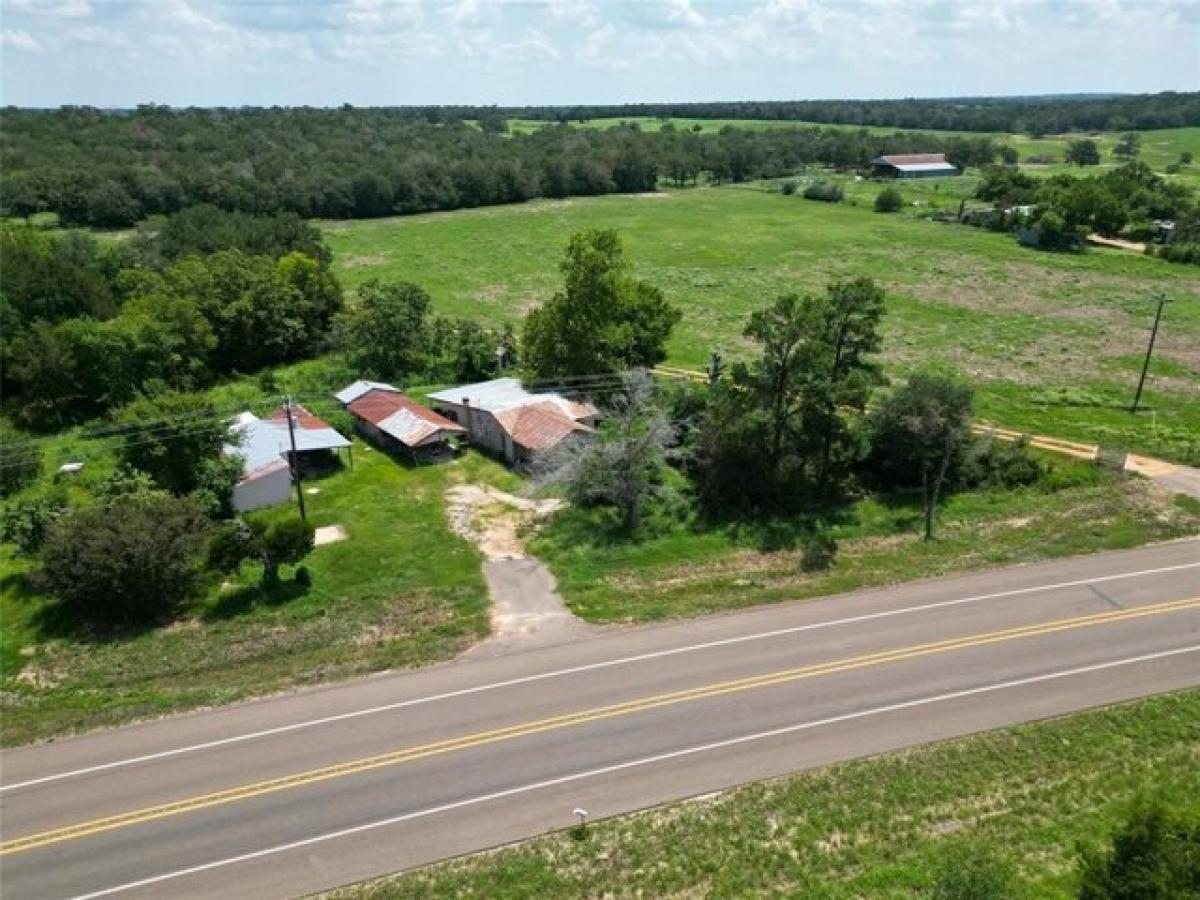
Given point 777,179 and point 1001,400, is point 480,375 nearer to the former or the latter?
Result: point 1001,400

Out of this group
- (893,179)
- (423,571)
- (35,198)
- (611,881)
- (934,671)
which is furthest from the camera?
(893,179)

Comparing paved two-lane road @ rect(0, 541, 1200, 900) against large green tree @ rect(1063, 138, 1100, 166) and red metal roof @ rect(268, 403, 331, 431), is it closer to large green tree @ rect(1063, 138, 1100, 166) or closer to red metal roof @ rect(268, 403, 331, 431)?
red metal roof @ rect(268, 403, 331, 431)

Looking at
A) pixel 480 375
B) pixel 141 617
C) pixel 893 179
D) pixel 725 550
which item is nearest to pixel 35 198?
pixel 480 375

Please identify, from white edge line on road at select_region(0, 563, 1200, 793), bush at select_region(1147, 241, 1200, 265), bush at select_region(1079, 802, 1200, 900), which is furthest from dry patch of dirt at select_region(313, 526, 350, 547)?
bush at select_region(1147, 241, 1200, 265)

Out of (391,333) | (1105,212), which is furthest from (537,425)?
(1105,212)

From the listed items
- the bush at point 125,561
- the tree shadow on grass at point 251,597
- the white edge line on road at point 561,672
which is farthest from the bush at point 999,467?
the bush at point 125,561

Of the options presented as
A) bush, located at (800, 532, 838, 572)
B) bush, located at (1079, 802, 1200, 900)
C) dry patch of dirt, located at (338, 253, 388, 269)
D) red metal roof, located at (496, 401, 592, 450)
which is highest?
bush, located at (1079, 802, 1200, 900)
